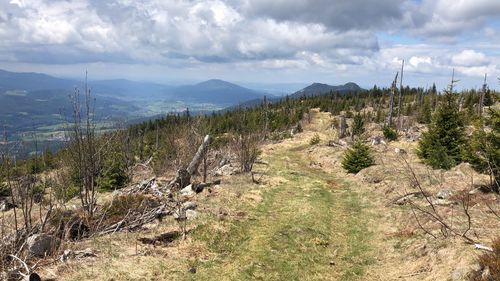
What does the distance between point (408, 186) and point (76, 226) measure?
14909mm

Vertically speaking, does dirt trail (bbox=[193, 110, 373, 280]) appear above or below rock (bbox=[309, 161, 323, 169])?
above

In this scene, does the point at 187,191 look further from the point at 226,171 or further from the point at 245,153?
the point at 245,153

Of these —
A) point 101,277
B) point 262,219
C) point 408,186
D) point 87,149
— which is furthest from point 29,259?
point 408,186

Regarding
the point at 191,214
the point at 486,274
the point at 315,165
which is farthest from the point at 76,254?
the point at 315,165

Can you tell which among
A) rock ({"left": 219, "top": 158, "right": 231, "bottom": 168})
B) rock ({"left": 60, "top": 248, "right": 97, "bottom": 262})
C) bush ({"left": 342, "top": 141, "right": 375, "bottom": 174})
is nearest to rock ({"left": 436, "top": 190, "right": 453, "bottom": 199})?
bush ({"left": 342, "top": 141, "right": 375, "bottom": 174})

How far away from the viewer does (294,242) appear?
41.3 feet

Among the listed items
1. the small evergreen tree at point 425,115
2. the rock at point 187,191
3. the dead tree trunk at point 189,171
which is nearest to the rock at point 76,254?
the rock at point 187,191

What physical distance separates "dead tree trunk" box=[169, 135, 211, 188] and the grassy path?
4.01m

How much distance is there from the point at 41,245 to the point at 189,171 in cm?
1110

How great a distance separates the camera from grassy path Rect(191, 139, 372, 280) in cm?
1045

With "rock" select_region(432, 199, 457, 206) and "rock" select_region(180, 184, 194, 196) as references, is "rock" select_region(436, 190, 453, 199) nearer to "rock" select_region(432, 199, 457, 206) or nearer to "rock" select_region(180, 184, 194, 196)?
"rock" select_region(432, 199, 457, 206)

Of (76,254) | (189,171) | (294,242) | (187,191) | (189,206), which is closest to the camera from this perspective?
(76,254)

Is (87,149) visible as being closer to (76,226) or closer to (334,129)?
(76,226)

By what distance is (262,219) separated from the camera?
15.0 metres
